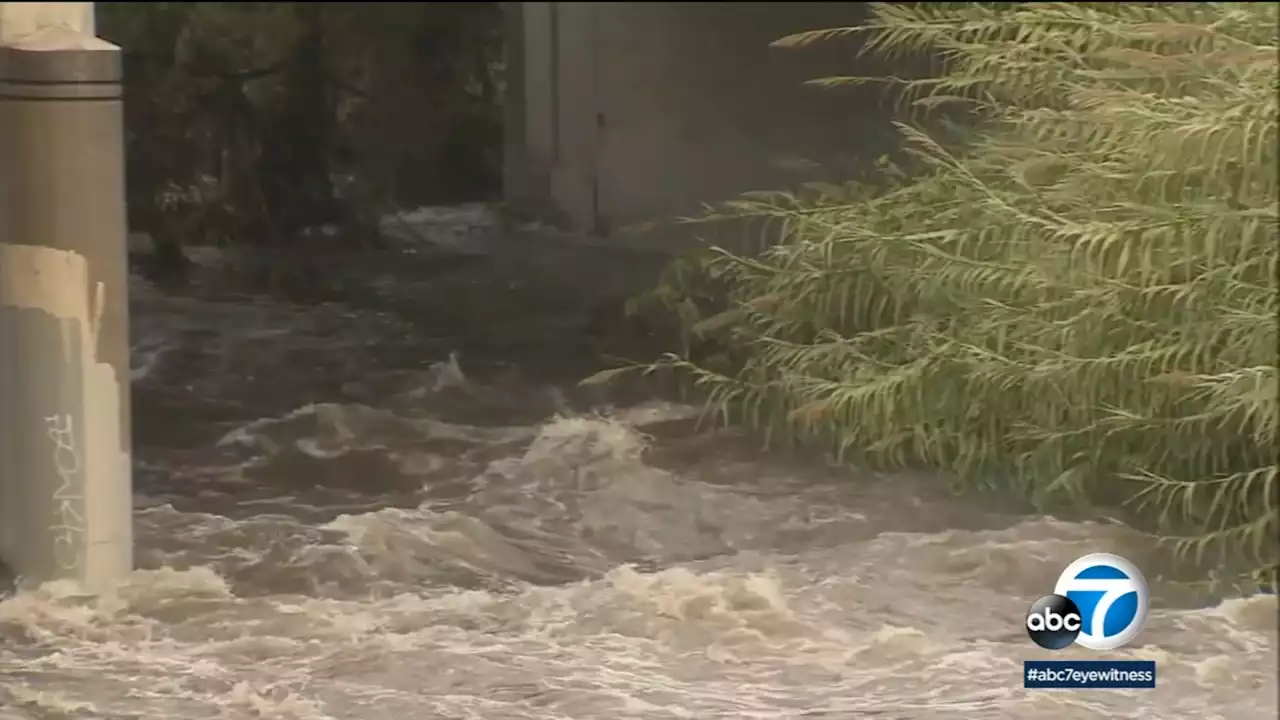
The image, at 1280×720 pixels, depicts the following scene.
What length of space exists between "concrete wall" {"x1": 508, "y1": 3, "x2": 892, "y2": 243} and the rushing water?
1.10m

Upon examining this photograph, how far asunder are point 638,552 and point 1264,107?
Result: 0.88 meters

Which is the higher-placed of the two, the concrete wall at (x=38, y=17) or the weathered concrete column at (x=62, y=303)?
the concrete wall at (x=38, y=17)

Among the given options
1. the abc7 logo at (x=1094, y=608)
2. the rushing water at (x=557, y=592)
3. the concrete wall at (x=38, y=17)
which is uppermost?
the concrete wall at (x=38, y=17)

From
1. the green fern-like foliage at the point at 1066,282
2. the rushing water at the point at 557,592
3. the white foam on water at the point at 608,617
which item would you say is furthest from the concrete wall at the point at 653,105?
the white foam on water at the point at 608,617

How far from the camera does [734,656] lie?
1418 mm

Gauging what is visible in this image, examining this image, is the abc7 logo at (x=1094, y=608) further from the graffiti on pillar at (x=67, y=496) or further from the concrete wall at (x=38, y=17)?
the concrete wall at (x=38, y=17)

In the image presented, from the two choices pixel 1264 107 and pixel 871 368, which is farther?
pixel 871 368

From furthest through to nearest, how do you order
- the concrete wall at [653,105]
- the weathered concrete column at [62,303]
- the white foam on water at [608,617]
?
the concrete wall at [653,105], the weathered concrete column at [62,303], the white foam on water at [608,617]

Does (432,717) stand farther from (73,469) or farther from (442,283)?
(442,283)

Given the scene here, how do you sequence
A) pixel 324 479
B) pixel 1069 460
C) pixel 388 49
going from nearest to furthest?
pixel 1069 460
pixel 324 479
pixel 388 49

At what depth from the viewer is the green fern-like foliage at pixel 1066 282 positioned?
149 cm

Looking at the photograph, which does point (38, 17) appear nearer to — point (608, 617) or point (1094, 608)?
point (608, 617)

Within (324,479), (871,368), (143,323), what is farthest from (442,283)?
(871,368)

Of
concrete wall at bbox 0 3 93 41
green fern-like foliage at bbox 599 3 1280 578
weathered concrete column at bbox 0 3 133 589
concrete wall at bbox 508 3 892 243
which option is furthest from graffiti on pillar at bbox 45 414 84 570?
concrete wall at bbox 508 3 892 243
